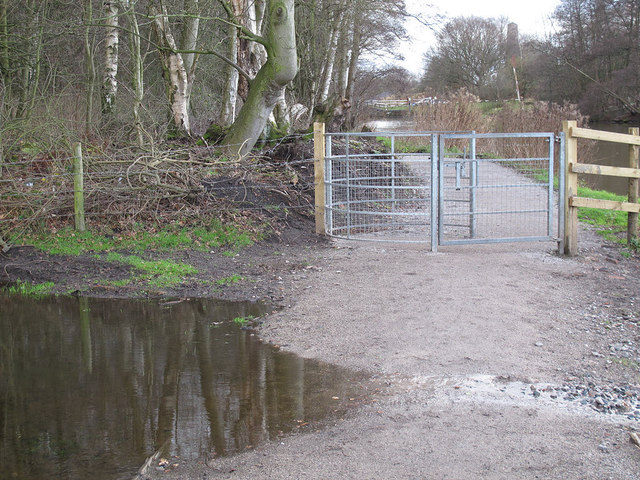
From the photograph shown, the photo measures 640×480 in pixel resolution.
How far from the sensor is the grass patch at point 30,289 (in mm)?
8555

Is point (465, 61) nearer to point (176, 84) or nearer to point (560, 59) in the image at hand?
point (560, 59)

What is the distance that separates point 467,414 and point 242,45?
12.6m

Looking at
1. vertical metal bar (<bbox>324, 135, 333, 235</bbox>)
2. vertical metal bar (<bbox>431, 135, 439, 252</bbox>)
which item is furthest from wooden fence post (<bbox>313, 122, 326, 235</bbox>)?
vertical metal bar (<bbox>431, 135, 439, 252</bbox>)

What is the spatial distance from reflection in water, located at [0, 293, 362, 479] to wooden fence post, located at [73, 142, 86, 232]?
3426 millimetres

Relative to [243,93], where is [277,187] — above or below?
below

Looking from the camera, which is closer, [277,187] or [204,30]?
[277,187]

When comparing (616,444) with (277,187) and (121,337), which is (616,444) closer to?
(121,337)

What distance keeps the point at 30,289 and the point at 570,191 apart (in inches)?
290

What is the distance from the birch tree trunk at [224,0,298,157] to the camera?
40.5 ft

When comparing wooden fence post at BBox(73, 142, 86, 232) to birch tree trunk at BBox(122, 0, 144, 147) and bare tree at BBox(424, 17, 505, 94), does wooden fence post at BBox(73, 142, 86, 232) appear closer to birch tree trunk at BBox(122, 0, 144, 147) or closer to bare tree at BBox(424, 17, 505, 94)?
birch tree trunk at BBox(122, 0, 144, 147)

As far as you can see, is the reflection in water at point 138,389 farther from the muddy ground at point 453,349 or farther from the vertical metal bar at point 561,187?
the vertical metal bar at point 561,187

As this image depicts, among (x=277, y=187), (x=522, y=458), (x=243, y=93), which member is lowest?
(x=522, y=458)

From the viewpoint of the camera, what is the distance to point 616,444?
419 centimetres

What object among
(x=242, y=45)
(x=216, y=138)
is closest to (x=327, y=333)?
(x=216, y=138)
